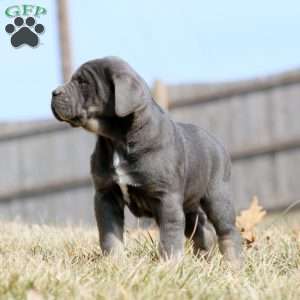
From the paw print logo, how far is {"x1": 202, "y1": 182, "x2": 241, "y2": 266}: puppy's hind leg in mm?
3380

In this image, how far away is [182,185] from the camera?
16.6 feet

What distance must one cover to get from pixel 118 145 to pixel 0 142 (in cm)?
792

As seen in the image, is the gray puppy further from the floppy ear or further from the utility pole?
the utility pole

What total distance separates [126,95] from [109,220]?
0.72 m

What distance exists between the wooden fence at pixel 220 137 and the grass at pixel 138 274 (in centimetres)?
588

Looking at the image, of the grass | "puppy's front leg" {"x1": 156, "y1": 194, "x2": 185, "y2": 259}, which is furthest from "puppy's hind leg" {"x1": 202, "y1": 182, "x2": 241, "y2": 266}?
"puppy's front leg" {"x1": 156, "y1": 194, "x2": 185, "y2": 259}

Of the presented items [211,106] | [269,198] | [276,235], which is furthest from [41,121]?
[276,235]

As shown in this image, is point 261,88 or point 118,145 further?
point 261,88

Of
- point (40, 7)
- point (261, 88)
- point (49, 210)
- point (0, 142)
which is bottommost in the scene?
point (49, 210)

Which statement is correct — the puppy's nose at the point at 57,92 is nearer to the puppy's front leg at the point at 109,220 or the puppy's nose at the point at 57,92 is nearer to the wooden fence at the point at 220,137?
the puppy's front leg at the point at 109,220

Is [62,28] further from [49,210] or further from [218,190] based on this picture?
[218,190]

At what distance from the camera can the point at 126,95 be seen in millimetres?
4883

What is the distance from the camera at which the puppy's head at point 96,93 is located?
490 cm

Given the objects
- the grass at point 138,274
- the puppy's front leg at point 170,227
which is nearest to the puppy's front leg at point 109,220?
the grass at point 138,274
